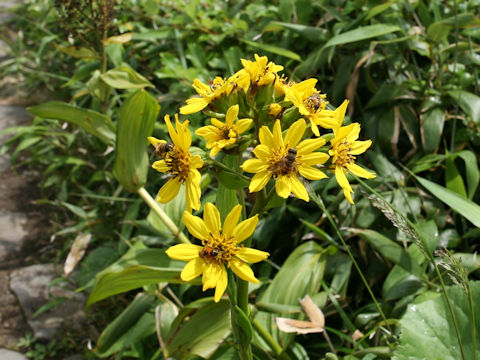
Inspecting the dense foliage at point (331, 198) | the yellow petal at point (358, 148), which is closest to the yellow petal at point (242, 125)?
the yellow petal at point (358, 148)

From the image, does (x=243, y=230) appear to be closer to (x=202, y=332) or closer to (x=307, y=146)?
(x=307, y=146)

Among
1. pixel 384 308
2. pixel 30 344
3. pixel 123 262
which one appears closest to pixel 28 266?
pixel 30 344

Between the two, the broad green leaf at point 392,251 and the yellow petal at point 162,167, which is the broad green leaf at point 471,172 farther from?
the yellow petal at point 162,167

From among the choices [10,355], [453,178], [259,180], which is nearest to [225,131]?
[259,180]

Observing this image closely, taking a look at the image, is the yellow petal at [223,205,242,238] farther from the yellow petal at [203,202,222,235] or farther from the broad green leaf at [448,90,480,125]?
the broad green leaf at [448,90,480,125]

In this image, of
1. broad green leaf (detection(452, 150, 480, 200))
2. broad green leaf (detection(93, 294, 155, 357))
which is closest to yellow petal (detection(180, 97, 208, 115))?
broad green leaf (detection(93, 294, 155, 357))
